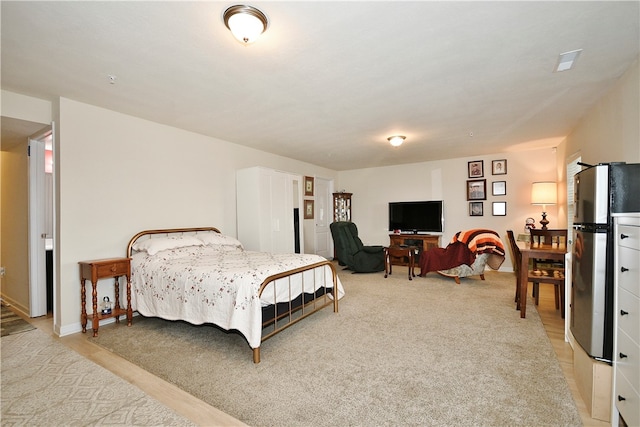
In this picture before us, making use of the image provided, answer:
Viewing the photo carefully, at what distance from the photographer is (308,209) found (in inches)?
275

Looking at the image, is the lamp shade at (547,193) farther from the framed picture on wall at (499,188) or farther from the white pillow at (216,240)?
the white pillow at (216,240)

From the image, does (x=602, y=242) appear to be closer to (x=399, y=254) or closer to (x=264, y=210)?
(x=399, y=254)

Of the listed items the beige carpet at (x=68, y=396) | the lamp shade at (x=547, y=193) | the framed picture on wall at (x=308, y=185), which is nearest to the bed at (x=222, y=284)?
the beige carpet at (x=68, y=396)

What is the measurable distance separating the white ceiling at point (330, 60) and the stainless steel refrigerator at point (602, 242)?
1.03 meters

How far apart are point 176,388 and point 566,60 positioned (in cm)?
394

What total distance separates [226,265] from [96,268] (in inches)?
52.1

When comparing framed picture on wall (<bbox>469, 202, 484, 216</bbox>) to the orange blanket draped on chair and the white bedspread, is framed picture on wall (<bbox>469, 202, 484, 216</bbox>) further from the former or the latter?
the white bedspread

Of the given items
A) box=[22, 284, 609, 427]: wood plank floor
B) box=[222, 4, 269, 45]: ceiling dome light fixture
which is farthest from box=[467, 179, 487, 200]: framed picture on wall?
box=[222, 4, 269, 45]: ceiling dome light fixture

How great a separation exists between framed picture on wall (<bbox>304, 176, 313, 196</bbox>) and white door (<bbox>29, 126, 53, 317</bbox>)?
4491 mm

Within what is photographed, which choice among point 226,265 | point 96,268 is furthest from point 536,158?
point 96,268

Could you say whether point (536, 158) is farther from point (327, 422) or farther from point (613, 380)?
point (327, 422)

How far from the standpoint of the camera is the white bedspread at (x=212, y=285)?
8.31 feet

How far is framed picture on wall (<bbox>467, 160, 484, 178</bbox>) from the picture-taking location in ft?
20.6

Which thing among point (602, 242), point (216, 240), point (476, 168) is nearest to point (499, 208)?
point (476, 168)
